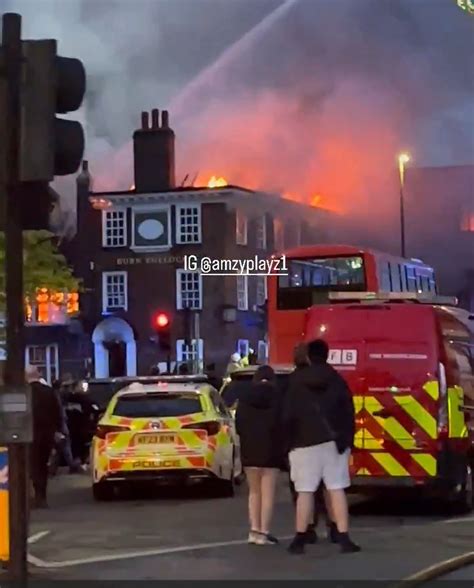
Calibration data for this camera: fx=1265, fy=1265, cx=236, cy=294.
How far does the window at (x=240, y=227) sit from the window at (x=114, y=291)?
15.6 feet

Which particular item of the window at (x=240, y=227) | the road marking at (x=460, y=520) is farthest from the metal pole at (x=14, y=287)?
the window at (x=240, y=227)

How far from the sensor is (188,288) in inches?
1925

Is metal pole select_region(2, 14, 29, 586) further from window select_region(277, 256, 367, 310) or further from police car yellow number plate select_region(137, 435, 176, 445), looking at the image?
window select_region(277, 256, 367, 310)

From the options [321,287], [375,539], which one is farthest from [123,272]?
[375,539]

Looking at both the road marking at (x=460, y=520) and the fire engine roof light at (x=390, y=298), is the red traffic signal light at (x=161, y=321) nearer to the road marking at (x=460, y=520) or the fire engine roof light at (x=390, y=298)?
the fire engine roof light at (x=390, y=298)

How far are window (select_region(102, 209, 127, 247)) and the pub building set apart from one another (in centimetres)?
4

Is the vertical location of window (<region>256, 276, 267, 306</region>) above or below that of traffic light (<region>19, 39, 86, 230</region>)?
above

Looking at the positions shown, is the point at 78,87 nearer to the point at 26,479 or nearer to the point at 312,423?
the point at 26,479

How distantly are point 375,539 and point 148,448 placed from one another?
173 inches

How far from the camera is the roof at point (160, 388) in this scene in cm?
1545

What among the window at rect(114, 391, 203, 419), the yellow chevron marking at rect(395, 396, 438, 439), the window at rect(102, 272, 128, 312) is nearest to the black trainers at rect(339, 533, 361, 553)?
the yellow chevron marking at rect(395, 396, 438, 439)

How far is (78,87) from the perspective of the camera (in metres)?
6.96

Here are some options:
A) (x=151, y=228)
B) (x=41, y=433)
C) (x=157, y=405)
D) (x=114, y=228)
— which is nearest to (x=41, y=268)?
(x=157, y=405)

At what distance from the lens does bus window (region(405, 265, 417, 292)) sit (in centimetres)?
2854
